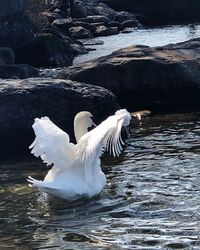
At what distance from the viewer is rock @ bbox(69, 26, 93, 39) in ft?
95.6

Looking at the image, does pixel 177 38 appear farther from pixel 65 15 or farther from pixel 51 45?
pixel 65 15

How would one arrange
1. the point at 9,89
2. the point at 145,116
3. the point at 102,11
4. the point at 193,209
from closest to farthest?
the point at 193,209, the point at 9,89, the point at 145,116, the point at 102,11

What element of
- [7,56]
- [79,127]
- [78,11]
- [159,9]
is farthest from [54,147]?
[159,9]

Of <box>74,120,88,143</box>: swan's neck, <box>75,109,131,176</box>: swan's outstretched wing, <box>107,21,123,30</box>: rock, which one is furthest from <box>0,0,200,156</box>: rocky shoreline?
<box>107,21,123,30</box>: rock

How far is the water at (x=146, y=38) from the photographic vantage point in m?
23.4

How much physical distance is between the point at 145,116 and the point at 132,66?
101cm

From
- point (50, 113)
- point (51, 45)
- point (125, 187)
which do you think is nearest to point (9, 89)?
point (50, 113)

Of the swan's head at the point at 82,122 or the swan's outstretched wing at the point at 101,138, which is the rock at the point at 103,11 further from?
the swan's outstretched wing at the point at 101,138

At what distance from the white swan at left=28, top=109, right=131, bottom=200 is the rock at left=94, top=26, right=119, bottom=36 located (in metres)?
22.4

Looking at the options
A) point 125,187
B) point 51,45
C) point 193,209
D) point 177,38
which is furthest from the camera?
point 177,38

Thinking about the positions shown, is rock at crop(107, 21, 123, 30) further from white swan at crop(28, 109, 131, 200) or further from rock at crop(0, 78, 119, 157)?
white swan at crop(28, 109, 131, 200)

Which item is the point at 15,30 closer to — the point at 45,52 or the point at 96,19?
the point at 45,52

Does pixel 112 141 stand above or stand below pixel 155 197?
above

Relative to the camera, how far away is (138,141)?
10586 mm
